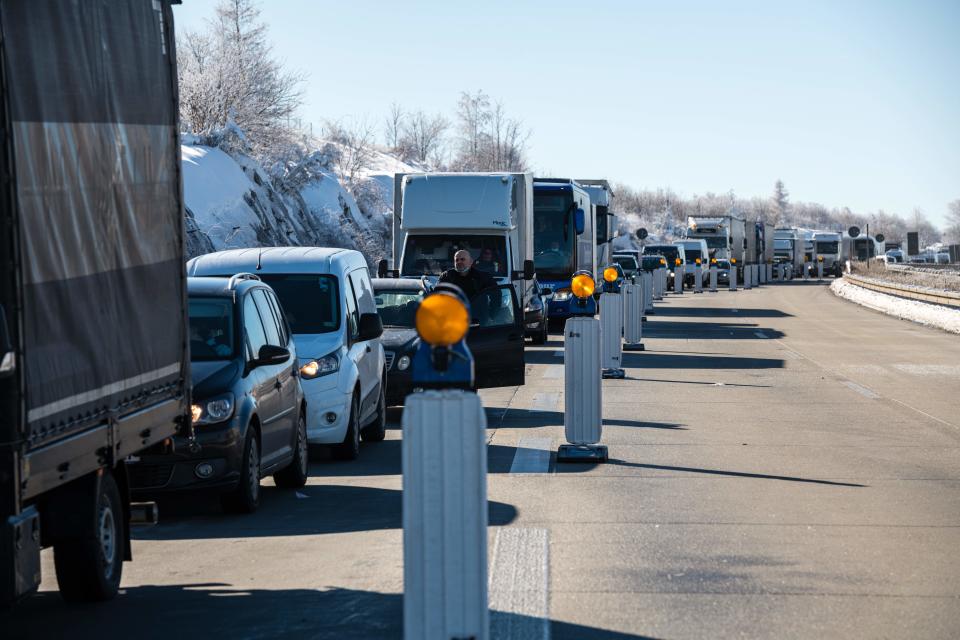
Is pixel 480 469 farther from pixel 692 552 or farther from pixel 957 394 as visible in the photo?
pixel 957 394

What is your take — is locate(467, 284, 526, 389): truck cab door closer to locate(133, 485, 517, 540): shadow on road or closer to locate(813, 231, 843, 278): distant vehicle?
locate(133, 485, 517, 540): shadow on road

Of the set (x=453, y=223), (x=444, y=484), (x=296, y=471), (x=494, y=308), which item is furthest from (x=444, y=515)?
(x=453, y=223)

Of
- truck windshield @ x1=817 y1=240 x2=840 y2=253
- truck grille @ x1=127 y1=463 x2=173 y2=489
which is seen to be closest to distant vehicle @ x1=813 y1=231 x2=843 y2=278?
truck windshield @ x1=817 y1=240 x2=840 y2=253

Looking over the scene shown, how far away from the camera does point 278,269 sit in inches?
552

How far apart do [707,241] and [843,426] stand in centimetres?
6020

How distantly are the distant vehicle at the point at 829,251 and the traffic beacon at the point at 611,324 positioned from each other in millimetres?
79695

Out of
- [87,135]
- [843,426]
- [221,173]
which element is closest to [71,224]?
[87,135]

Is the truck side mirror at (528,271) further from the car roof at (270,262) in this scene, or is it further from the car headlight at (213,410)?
the car headlight at (213,410)

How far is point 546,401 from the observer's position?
18.2m

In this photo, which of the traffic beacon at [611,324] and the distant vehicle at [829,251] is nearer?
the traffic beacon at [611,324]

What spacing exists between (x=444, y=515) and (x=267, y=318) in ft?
22.3

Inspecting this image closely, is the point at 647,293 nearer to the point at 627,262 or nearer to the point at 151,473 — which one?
the point at 627,262

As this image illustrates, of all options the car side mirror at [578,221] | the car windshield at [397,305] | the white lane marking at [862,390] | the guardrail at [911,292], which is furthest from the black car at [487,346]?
the guardrail at [911,292]

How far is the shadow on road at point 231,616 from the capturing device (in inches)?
261
